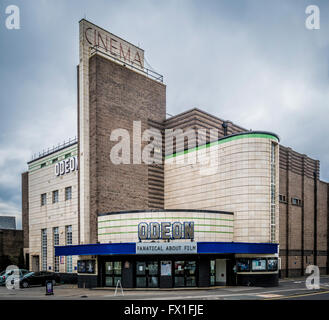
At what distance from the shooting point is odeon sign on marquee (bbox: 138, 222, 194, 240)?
3034 cm

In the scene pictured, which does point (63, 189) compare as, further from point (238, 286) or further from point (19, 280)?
point (238, 286)

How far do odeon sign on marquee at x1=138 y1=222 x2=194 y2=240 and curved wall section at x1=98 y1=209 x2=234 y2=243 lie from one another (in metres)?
0.24

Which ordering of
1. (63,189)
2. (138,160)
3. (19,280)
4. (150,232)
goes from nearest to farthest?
1. (150,232)
2. (19,280)
3. (138,160)
4. (63,189)

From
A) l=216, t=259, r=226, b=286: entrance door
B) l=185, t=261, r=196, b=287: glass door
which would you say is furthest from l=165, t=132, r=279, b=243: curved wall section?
l=185, t=261, r=196, b=287: glass door

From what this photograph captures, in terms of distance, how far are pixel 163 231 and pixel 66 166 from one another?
1854 cm

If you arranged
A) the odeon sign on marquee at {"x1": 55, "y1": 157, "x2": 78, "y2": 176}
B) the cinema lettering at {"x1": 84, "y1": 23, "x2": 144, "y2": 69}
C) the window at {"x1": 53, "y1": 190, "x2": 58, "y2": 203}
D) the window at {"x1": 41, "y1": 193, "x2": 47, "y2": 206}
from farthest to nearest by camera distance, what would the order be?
the window at {"x1": 41, "y1": 193, "x2": 47, "y2": 206}, the window at {"x1": 53, "y1": 190, "x2": 58, "y2": 203}, the odeon sign on marquee at {"x1": 55, "y1": 157, "x2": 78, "y2": 176}, the cinema lettering at {"x1": 84, "y1": 23, "x2": 144, "y2": 69}

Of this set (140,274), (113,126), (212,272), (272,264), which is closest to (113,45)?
(113,126)

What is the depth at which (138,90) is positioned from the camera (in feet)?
138

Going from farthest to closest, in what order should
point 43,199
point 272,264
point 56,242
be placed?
1. point 43,199
2. point 56,242
3. point 272,264

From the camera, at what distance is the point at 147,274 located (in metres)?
30.3

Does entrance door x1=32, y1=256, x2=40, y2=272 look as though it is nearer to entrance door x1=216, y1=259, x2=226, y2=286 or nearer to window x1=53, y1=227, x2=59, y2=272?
window x1=53, y1=227, x2=59, y2=272

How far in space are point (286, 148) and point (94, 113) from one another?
24.0 meters

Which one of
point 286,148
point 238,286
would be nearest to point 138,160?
point 238,286

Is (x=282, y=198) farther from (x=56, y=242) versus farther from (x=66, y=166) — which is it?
(x=56, y=242)
